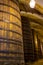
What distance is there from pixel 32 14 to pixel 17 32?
82.5 inches

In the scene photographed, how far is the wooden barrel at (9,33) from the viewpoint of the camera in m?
2.37

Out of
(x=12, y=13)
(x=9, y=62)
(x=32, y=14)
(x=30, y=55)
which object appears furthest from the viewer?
(x=32, y=14)

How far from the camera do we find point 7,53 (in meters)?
2.37

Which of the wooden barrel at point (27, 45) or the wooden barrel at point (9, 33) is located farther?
the wooden barrel at point (27, 45)

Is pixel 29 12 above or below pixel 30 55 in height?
above

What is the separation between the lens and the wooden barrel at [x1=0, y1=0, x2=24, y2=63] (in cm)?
237

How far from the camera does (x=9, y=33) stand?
250cm

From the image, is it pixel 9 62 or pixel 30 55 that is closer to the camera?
pixel 9 62

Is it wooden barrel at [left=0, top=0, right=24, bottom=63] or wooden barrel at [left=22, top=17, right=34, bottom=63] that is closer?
wooden barrel at [left=0, top=0, right=24, bottom=63]

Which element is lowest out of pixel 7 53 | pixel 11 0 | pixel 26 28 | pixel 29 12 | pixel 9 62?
pixel 9 62

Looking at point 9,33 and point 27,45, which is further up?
point 9,33

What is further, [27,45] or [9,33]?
[27,45]

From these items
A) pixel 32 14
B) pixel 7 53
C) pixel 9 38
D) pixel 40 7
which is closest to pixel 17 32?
pixel 9 38

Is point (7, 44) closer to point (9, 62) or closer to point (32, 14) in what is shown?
point (9, 62)
